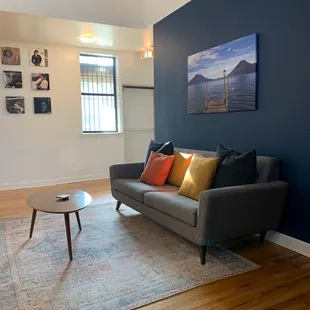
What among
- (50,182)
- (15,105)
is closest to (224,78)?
(15,105)

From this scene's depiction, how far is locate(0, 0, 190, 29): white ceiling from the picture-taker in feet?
13.2

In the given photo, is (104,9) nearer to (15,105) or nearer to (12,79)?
(12,79)

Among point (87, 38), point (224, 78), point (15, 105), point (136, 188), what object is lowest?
point (136, 188)

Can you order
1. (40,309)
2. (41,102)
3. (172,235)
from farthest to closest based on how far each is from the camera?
(41,102)
(172,235)
(40,309)

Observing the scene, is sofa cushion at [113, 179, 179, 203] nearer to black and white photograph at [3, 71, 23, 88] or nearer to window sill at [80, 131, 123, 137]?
window sill at [80, 131, 123, 137]

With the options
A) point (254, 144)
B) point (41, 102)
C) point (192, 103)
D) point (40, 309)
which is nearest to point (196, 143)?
point (192, 103)

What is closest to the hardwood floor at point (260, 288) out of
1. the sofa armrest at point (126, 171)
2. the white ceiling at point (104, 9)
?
the sofa armrest at point (126, 171)

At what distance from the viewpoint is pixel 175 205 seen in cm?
263

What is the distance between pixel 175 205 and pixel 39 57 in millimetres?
4065

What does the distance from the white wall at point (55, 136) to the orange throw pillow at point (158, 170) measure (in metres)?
2.71

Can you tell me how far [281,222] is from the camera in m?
2.75

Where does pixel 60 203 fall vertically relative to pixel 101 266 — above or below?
above

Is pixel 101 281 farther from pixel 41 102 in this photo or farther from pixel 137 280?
pixel 41 102

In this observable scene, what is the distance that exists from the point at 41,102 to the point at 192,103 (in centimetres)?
296
